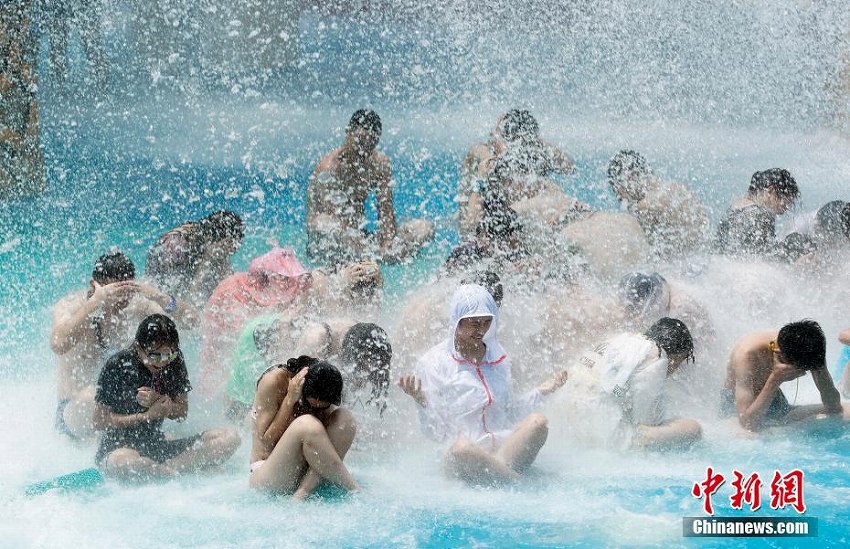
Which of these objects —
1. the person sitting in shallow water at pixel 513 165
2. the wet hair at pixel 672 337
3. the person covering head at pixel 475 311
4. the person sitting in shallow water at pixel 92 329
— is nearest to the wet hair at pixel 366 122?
the person sitting in shallow water at pixel 513 165

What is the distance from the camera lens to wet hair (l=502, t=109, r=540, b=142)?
7.86 metres

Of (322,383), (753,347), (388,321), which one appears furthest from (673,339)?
(388,321)

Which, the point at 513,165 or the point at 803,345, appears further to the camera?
the point at 513,165

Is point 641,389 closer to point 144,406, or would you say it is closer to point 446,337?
point 446,337

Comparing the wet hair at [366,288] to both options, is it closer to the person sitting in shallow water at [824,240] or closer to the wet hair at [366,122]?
→ the wet hair at [366,122]

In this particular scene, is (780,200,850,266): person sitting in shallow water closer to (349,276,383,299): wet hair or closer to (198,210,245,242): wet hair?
(349,276,383,299): wet hair

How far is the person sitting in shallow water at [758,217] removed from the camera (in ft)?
22.8

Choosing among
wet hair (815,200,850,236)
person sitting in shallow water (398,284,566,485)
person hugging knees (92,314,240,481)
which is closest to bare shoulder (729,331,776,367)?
person sitting in shallow water (398,284,566,485)

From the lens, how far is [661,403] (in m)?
5.10

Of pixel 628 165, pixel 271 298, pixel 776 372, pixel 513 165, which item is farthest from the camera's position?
pixel 513 165

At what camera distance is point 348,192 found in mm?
7508

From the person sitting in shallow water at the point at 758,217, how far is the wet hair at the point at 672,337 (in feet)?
6.85

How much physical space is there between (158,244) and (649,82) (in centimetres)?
903

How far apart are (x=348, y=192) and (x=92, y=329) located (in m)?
2.64
